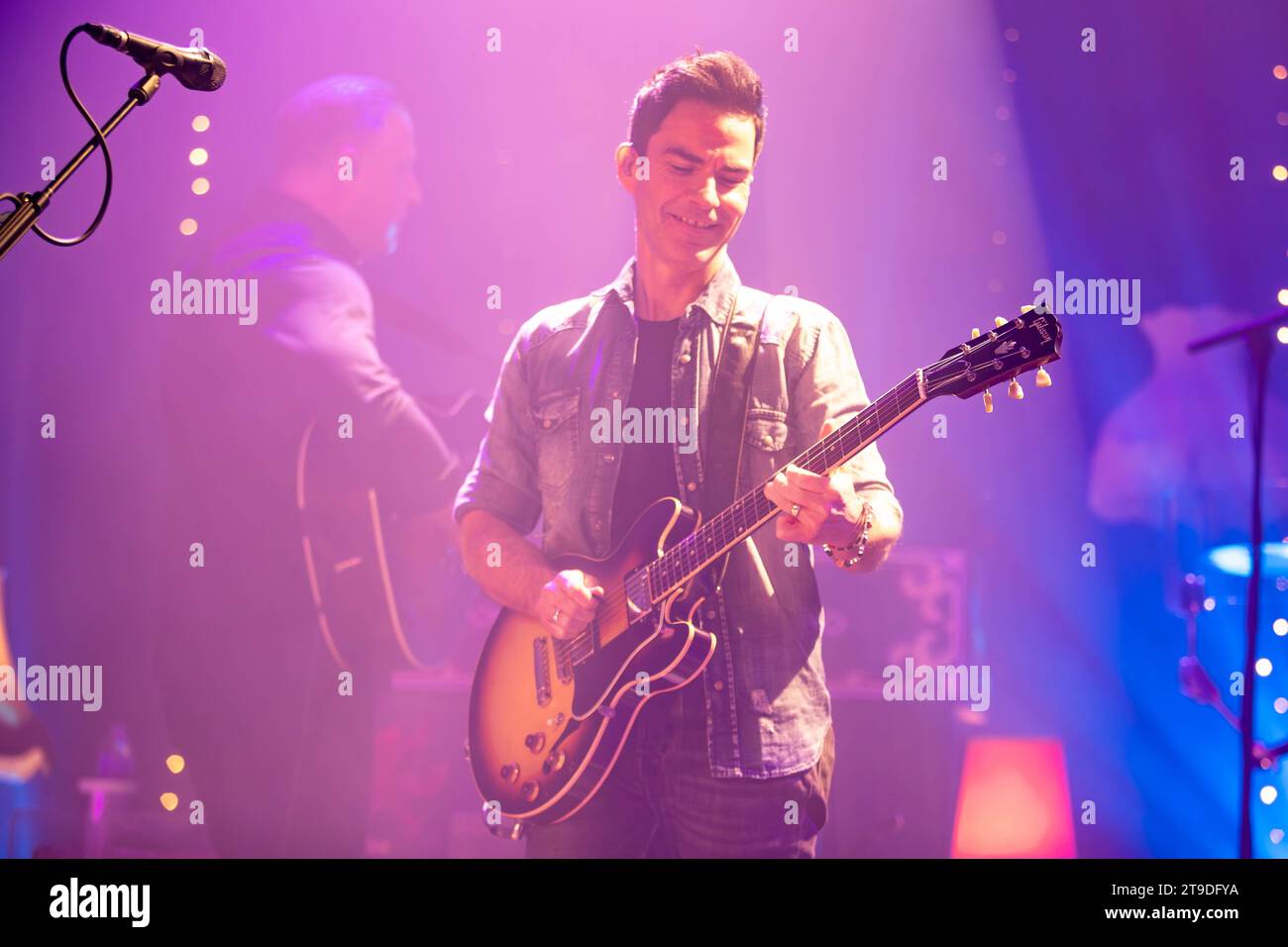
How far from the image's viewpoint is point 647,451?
9.48 feet

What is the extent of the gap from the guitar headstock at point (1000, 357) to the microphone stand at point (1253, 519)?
1.13 m

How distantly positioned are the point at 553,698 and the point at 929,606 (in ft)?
3.69

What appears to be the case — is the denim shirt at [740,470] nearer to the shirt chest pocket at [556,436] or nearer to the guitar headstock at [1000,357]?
the shirt chest pocket at [556,436]

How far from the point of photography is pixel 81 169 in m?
3.44

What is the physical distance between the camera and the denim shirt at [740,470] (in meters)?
2.70

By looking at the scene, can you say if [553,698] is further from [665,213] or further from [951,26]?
[951,26]

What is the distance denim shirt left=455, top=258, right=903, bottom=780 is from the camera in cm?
270

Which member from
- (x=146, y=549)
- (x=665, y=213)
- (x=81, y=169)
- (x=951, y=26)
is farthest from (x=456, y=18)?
(x=146, y=549)

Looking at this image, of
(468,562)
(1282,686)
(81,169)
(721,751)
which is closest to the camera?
(721,751)

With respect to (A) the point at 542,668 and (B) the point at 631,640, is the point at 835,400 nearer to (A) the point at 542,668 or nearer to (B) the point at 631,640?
(B) the point at 631,640

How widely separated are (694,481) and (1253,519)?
1.69 m

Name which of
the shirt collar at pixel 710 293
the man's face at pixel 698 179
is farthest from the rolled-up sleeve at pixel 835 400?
the man's face at pixel 698 179

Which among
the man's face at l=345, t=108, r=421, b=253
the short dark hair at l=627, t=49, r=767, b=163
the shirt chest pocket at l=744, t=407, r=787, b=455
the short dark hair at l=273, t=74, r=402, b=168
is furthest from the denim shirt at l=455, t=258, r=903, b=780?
the short dark hair at l=273, t=74, r=402, b=168

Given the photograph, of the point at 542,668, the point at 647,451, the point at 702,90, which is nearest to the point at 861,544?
the point at 647,451
